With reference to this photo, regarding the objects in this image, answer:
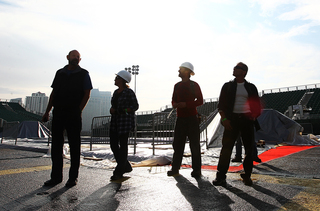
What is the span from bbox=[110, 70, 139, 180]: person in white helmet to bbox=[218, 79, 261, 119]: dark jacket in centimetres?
130

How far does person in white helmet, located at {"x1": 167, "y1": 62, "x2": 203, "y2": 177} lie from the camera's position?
140 inches

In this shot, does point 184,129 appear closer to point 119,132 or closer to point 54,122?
point 119,132

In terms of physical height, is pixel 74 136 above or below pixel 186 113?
below

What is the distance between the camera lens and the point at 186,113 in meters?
3.64

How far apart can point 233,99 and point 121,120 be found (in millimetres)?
1600

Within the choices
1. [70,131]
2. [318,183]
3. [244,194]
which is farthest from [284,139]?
[70,131]

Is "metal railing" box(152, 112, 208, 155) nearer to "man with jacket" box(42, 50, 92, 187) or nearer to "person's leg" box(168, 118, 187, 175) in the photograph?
"person's leg" box(168, 118, 187, 175)

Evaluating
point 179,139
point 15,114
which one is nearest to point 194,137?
point 179,139

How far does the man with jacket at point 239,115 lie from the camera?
114 inches

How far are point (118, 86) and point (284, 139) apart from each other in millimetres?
9498

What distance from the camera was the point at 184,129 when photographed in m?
Answer: 3.66

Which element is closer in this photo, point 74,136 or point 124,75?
point 74,136

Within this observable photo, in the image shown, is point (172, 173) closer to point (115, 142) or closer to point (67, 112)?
point (115, 142)

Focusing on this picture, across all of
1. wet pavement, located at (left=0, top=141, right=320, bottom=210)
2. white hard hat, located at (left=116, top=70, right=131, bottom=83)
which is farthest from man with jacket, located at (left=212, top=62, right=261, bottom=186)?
white hard hat, located at (left=116, top=70, right=131, bottom=83)
